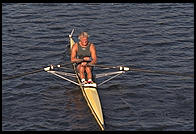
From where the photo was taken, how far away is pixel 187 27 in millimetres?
31109

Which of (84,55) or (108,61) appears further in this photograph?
(108,61)

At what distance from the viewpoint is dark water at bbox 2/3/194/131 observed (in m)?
19.1

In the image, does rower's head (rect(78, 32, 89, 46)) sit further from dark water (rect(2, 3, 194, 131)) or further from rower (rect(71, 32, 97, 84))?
dark water (rect(2, 3, 194, 131))

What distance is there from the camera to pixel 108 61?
2555cm

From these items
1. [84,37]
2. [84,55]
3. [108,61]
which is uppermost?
[84,37]

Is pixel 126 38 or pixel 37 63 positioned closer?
pixel 37 63

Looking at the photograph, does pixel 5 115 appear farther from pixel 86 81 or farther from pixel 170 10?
pixel 170 10

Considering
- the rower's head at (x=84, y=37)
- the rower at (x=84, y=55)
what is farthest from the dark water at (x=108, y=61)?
the rower's head at (x=84, y=37)

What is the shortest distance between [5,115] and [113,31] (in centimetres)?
1328

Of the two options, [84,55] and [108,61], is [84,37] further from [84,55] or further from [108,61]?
[108,61]

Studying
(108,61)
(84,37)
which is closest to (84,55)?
(84,37)

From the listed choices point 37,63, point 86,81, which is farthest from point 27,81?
point 86,81

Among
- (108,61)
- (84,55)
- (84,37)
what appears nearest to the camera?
(84,37)

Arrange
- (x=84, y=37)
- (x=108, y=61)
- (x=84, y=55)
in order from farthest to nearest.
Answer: (x=108, y=61) < (x=84, y=55) < (x=84, y=37)
